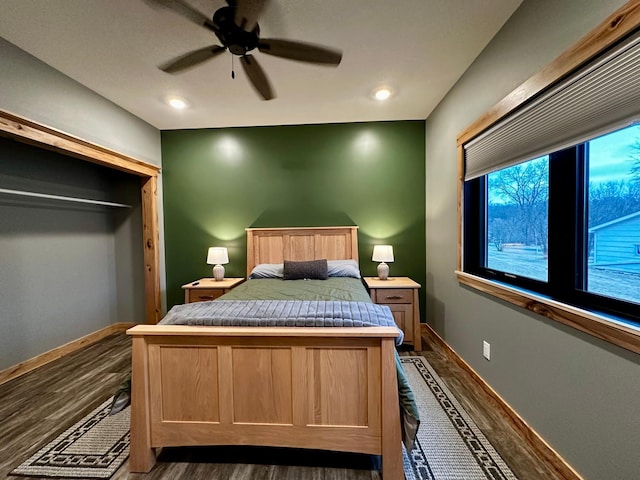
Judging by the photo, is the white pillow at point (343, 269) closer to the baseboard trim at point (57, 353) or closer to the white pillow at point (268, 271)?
the white pillow at point (268, 271)

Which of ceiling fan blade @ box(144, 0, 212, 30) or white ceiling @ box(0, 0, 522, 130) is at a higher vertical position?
white ceiling @ box(0, 0, 522, 130)

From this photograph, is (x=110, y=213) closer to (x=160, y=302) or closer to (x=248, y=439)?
(x=160, y=302)

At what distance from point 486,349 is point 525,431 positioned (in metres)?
0.54

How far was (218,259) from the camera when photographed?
3.28 m

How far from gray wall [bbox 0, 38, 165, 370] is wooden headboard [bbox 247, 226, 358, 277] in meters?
1.31

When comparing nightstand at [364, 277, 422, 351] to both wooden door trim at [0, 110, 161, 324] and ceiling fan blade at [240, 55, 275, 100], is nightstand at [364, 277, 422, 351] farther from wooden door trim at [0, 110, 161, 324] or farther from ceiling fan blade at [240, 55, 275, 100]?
wooden door trim at [0, 110, 161, 324]

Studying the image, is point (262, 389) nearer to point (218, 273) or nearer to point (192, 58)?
point (192, 58)

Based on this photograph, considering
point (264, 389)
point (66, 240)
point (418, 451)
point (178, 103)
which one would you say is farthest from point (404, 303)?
point (66, 240)

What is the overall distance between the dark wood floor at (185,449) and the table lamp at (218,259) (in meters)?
1.25

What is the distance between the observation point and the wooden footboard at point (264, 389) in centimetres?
134

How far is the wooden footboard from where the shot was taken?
52.6 inches

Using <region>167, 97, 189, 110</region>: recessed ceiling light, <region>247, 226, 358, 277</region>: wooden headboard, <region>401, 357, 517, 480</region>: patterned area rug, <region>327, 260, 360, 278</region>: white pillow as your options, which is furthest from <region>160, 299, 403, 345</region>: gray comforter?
<region>167, 97, 189, 110</region>: recessed ceiling light

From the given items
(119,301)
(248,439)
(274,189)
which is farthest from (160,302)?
(248,439)

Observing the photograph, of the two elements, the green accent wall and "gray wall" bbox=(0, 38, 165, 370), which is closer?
"gray wall" bbox=(0, 38, 165, 370)
